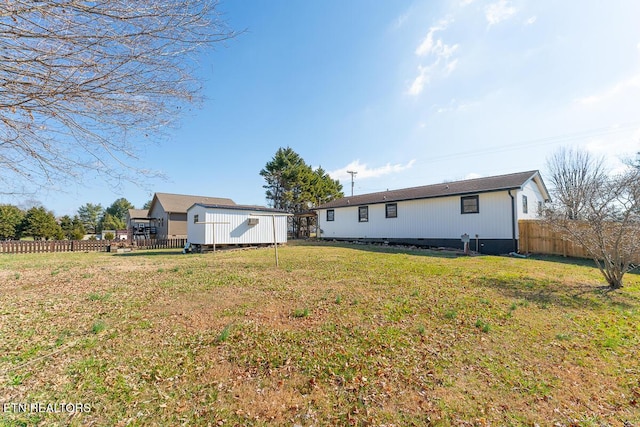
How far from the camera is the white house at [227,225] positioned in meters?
14.6

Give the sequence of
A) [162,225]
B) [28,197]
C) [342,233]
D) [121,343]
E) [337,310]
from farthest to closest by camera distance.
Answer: [162,225], [342,233], [337,310], [121,343], [28,197]

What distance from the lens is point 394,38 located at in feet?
33.1

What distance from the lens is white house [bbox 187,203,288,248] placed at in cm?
1455

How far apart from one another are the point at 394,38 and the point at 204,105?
391 inches

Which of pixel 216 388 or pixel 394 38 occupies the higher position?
pixel 394 38

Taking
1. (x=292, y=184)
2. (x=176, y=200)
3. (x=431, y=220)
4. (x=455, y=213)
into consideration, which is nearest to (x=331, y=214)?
(x=431, y=220)

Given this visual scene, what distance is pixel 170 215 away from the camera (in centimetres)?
2538

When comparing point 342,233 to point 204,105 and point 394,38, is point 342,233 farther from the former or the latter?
point 204,105

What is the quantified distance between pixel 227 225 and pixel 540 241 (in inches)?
635

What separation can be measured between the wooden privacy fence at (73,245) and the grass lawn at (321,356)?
572 inches

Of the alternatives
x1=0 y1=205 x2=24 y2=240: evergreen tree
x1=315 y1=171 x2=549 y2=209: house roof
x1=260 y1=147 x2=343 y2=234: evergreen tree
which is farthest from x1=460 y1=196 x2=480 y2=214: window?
x1=0 y1=205 x2=24 y2=240: evergreen tree

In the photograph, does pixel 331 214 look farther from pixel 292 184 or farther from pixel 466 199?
pixel 466 199

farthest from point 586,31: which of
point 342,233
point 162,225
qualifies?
point 162,225

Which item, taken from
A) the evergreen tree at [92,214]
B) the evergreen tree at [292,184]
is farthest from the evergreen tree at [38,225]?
the evergreen tree at [92,214]
